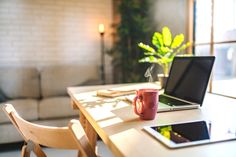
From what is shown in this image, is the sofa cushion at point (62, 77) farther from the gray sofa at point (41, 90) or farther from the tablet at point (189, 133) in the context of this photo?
the tablet at point (189, 133)

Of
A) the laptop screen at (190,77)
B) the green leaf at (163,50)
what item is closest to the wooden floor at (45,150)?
the green leaf at (163,50)

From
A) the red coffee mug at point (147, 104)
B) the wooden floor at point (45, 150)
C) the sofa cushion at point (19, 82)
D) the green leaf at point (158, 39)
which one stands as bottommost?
the wooden floor at point (45, 150)

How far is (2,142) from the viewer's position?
7.69ft

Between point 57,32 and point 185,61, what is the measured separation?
236 centimetres

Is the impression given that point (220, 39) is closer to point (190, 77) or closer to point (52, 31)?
point (190, 77)

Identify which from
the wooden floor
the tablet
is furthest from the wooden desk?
the wooden floor

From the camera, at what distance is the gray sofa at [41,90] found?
8.04 ft

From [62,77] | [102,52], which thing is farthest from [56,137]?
[102,52]

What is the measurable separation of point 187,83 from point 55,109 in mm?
1615

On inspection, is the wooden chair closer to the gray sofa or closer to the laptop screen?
the laptop screen

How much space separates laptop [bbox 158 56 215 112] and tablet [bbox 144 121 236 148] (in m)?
0.22

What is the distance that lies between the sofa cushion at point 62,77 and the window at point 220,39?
56.5 inches

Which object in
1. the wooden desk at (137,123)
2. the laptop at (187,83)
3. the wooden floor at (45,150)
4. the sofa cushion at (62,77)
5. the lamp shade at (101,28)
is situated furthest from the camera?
the lamp shade at (101,28)

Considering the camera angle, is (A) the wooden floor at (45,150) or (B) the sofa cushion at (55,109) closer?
(A) the wooden floor at (45,150)
